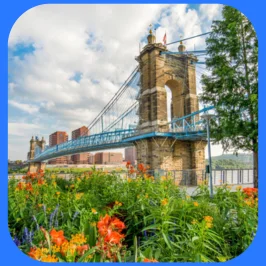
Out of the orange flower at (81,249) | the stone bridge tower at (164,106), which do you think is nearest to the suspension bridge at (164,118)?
the stone bridge tower at (164,106)

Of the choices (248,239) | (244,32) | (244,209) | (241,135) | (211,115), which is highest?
(244,32)

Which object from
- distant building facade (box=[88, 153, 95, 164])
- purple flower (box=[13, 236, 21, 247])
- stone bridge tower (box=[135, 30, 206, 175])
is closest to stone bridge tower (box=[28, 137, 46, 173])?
distant building facade (box=[88, 153, 95, 164])

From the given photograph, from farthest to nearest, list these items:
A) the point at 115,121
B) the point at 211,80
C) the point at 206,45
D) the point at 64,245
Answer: the point at 115,121 < the point at 211,80 < the point at 206,45 < the point at 64,245

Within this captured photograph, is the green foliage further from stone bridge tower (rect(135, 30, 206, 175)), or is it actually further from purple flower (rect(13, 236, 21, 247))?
purple flower (rect(13, 236, 21, 247))

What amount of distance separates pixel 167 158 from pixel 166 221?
13.4 feet

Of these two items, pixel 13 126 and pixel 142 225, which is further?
pixel 13 126

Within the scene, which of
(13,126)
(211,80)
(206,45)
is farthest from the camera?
(211,80)

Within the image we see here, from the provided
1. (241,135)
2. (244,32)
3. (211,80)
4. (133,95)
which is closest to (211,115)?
(211,80)

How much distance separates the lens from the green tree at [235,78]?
1.81 meters

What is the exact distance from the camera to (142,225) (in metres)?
1.46

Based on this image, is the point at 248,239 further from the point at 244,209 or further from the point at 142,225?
the point at 142,225

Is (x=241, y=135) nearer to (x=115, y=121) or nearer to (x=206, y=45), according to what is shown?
(x=206, y=45)

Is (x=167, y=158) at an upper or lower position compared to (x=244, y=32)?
lower

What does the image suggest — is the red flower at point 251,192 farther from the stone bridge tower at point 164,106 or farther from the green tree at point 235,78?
the stone bridge tower at point 164,106
